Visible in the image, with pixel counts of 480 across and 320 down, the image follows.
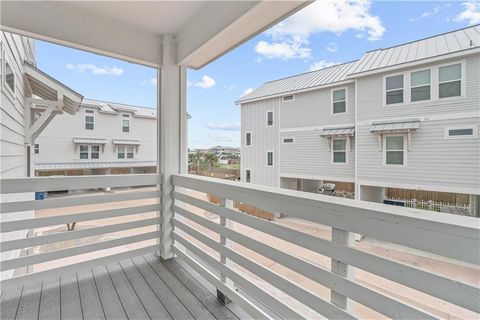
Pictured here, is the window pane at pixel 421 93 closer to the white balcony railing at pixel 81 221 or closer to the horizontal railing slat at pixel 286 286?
the horizontal railing slat at pixel 286 286

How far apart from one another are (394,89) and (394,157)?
0.80ft

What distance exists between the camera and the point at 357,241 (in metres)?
0.94

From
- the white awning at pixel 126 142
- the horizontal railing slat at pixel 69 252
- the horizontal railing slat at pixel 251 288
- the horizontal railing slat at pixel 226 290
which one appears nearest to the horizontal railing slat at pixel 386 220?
the horizontal railing slat at pixel 251 288

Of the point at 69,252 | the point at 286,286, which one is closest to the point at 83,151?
the point at 69,252

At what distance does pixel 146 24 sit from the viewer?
200 centimetres

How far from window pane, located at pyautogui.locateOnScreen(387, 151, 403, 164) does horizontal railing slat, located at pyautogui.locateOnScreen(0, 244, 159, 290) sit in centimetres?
Result: 213

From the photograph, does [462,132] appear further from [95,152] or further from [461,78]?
[95,152]

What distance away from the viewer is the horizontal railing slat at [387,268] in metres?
0.66

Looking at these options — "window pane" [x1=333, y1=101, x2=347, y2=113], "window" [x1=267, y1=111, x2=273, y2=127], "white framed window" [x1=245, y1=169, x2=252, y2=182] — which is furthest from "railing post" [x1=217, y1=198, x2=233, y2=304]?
"window pane" [x1=333, y1=101, x2=347, y2=113]

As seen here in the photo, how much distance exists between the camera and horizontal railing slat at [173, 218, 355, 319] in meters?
1.00

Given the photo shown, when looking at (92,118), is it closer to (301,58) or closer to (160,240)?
(160,240)

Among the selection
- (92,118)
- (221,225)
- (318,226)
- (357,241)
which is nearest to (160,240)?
(221,225)

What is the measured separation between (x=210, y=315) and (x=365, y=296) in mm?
992

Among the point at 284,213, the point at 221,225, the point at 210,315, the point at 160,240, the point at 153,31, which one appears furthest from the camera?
the point at 160,240
